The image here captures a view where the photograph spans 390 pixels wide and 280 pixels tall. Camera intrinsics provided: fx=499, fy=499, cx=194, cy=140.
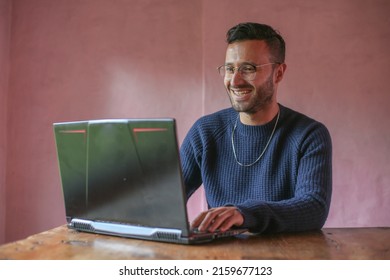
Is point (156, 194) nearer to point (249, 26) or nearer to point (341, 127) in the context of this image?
point (249, 26)

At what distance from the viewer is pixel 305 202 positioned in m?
1.34

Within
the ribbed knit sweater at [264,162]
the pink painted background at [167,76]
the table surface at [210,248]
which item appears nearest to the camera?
the table surface at [210,248]

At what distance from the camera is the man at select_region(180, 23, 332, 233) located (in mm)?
1635

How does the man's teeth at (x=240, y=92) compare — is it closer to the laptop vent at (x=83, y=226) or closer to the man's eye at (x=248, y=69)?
the man's eye at (x=248, y=69)

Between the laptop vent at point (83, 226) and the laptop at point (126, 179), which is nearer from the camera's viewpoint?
the laptop at point (126, 179)

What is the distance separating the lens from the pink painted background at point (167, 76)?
3.02m

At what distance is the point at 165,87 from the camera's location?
3.20 m

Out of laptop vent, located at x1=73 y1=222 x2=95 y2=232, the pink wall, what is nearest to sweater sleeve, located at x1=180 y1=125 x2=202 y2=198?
laptop vent, located at x1=73 y1=222 x2=95 y2=232

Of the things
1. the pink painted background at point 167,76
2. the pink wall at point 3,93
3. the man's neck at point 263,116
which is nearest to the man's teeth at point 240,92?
the man's neck at point 263,116

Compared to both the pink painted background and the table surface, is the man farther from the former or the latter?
the pink painted background

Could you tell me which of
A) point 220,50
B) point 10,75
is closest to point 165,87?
point 220,50

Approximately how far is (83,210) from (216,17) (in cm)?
204

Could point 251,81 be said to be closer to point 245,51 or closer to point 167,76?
point 245,51

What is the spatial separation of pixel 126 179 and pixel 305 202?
51 cm
